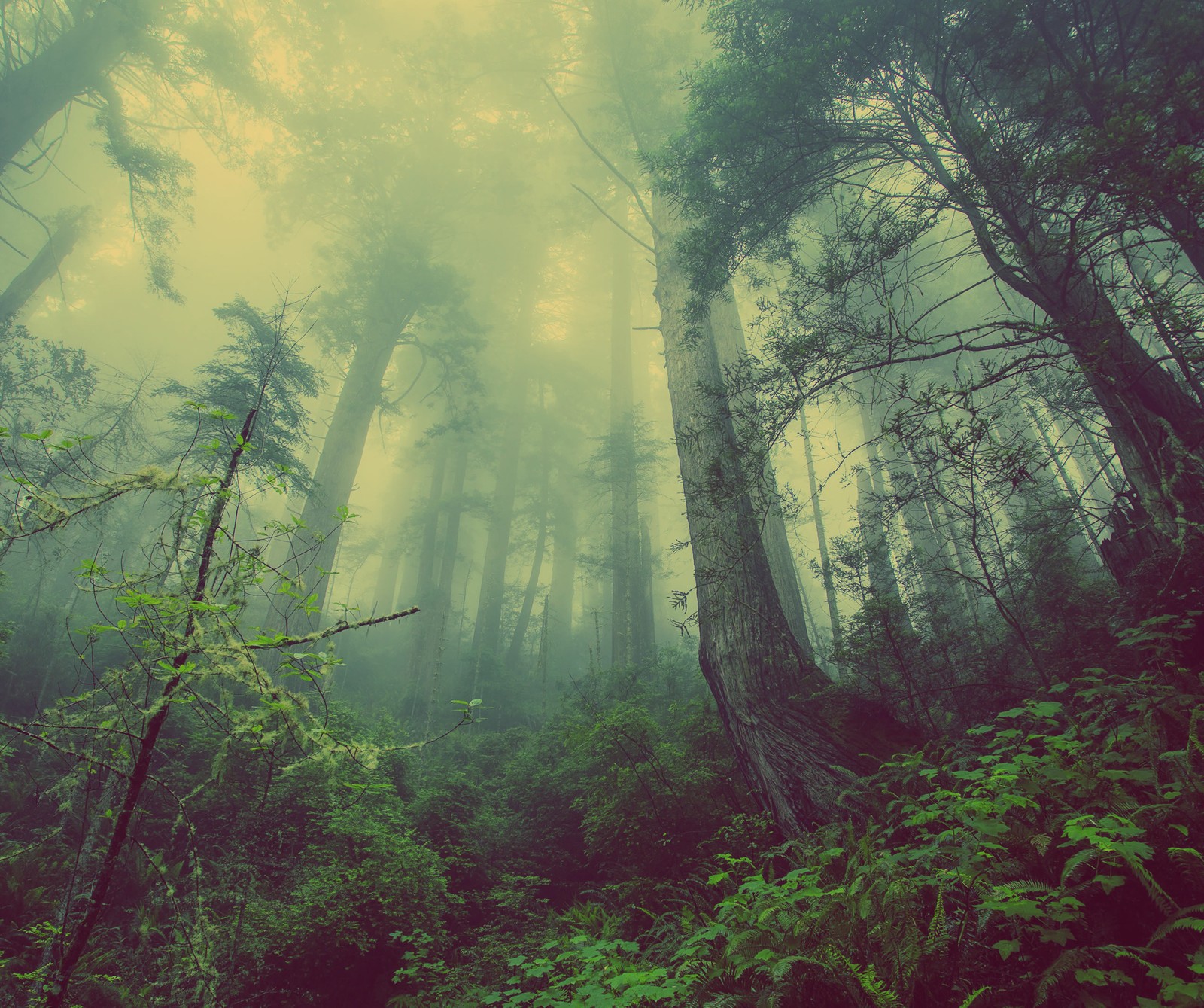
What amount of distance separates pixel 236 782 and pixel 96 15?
13.3 metres

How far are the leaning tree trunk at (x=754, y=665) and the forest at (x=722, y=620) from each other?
4cm

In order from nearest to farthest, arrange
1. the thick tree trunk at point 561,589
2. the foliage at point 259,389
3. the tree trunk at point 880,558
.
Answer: the tree trunk at point 880,558, the foliage at point 259,389, the thick tree trunk at point 561,589

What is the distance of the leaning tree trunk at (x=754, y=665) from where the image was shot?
389 centimetres

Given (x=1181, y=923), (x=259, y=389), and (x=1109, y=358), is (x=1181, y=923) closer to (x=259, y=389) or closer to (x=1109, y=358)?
(x=1109, y=358)

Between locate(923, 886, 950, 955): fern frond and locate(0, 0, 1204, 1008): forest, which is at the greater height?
locate(0, 0, 1204, 1008): forest

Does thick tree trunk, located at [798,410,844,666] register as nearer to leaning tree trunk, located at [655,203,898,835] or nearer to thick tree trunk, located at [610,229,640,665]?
leaning tree trunk, located at [655,203,898,835]

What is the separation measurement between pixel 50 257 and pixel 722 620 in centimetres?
2294

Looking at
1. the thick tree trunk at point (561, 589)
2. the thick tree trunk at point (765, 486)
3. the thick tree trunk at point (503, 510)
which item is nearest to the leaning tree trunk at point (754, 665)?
the thick tree trunk at point (765, 486)

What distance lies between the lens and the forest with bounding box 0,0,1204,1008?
198 cm

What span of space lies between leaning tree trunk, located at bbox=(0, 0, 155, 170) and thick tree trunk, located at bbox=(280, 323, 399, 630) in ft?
20.1

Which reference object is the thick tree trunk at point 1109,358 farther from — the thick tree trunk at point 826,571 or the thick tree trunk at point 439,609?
the thick tree trunk at point 439,609

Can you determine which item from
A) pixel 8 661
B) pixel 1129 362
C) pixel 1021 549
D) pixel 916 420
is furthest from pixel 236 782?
pixel 1021 549

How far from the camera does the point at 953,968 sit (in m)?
1.84

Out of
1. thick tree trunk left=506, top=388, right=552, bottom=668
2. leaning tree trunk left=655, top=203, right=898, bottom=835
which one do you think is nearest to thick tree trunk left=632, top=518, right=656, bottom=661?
thick tree trunk left=506, top=388, right=552, bottom=668
